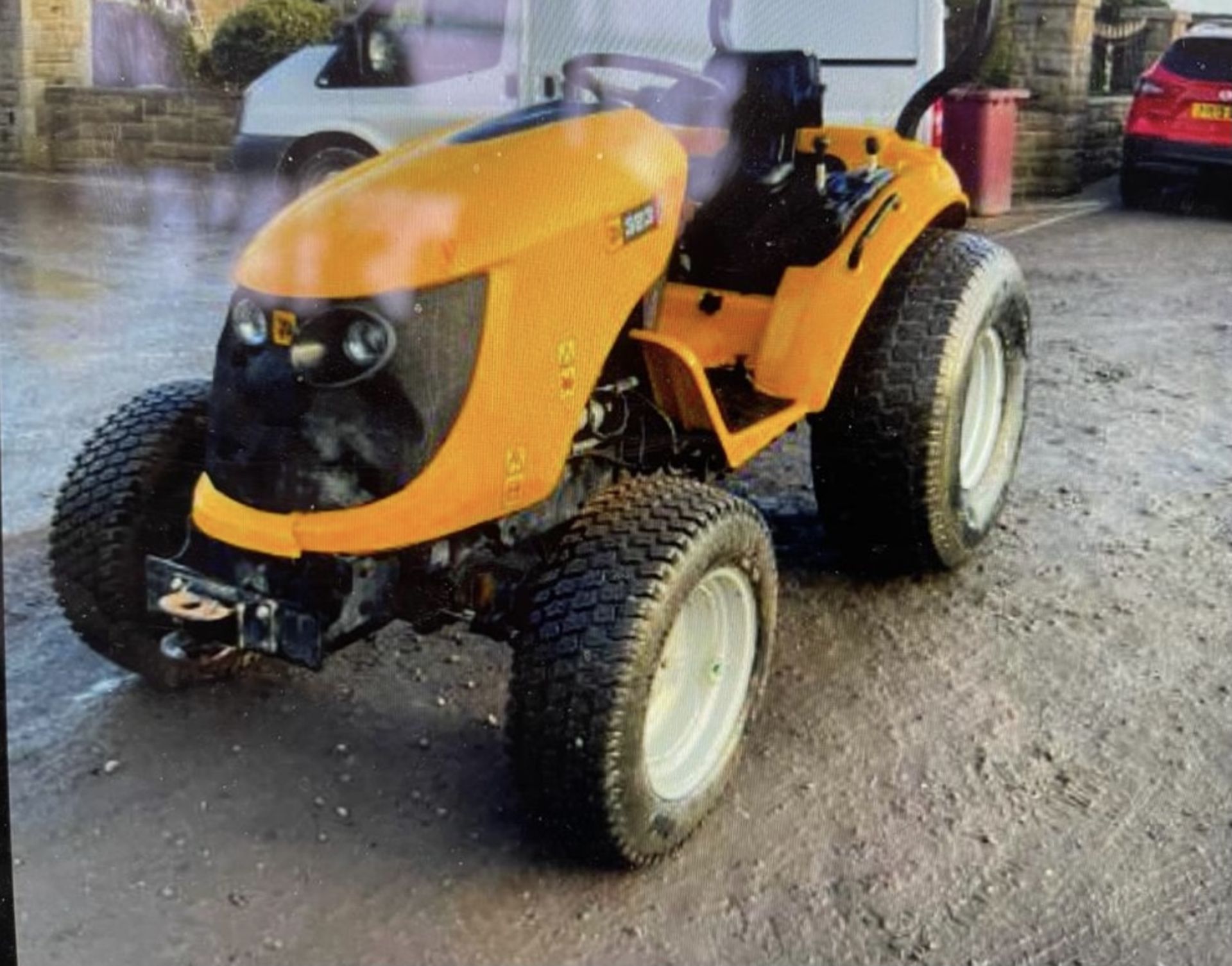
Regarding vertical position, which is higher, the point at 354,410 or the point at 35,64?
the point at 35,64

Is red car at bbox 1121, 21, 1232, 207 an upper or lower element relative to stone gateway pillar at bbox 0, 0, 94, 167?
lower

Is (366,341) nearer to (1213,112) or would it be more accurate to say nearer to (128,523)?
(128,523)

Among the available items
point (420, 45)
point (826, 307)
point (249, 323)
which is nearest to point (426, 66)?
point (420, 45)

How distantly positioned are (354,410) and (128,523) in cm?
43

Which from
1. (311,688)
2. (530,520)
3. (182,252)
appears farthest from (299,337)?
(311,688)

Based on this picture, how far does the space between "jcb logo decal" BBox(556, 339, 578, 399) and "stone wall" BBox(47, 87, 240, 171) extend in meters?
0.48

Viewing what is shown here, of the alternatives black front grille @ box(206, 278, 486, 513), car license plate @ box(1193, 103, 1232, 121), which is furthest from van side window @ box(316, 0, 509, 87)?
car license plate @ box(1193, 103, 1232, 121)

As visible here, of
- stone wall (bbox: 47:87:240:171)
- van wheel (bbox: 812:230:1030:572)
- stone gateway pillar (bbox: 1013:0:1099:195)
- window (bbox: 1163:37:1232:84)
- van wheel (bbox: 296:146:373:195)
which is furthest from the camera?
stone gateway pillar (bbox: 1013:0:1099:195)

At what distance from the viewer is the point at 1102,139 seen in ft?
23.9

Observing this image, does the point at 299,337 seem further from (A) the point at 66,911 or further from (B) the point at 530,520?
(A) the point at 66,911

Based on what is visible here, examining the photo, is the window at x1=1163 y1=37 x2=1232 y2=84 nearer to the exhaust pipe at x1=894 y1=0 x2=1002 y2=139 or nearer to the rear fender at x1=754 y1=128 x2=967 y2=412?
the exhaust pipe at x1=894 y1=0 x2=1002 y2=139

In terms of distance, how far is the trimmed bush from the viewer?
1.03m

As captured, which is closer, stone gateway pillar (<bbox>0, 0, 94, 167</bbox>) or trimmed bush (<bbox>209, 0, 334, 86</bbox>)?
stone gateway pillar (<bbox>0, 0, 94, 167</bbox>)

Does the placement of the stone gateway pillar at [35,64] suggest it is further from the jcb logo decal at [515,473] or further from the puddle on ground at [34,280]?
the jcb logo decal at [515,473]
